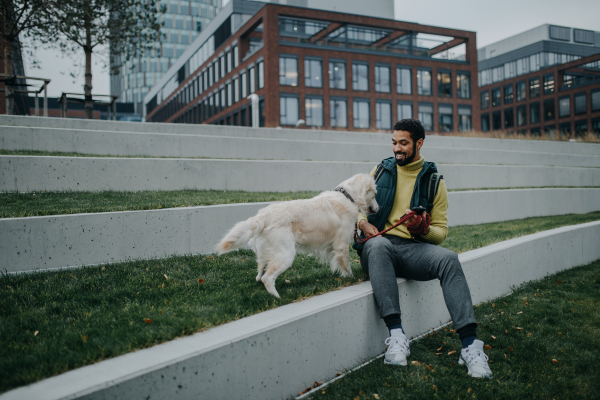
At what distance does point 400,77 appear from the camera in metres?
40.8

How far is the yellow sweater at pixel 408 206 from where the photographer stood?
3.82 meters

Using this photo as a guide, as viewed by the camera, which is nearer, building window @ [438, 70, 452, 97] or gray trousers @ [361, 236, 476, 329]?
gray trousers @ [361, 236, 476, 329]

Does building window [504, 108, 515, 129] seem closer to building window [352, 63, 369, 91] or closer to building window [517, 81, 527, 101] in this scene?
building window [517, 81, 527, 101]

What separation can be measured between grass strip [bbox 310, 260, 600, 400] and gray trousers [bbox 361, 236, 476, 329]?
0.43m

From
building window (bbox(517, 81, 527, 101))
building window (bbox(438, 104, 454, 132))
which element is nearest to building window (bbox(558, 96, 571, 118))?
building window (bbox(517, 81, 527, 101))

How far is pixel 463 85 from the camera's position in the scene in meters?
43.2

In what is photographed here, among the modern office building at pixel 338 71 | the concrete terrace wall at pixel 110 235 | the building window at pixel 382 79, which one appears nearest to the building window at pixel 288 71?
the modern office building at pixel 338 71

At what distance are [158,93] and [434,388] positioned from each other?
81.7m

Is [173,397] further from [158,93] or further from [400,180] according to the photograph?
[158,93]

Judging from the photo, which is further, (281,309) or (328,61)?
(328,61)

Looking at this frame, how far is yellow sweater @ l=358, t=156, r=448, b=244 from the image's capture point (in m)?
3.82

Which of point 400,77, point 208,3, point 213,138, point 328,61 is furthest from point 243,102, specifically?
point 208,3

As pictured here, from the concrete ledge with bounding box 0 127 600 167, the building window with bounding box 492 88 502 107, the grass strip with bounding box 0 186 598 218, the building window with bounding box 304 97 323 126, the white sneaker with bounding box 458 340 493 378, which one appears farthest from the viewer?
the building window with bounding box 492 88 502 107

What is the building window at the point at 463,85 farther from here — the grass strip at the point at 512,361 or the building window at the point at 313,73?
the grass strip at the point at 512,361
